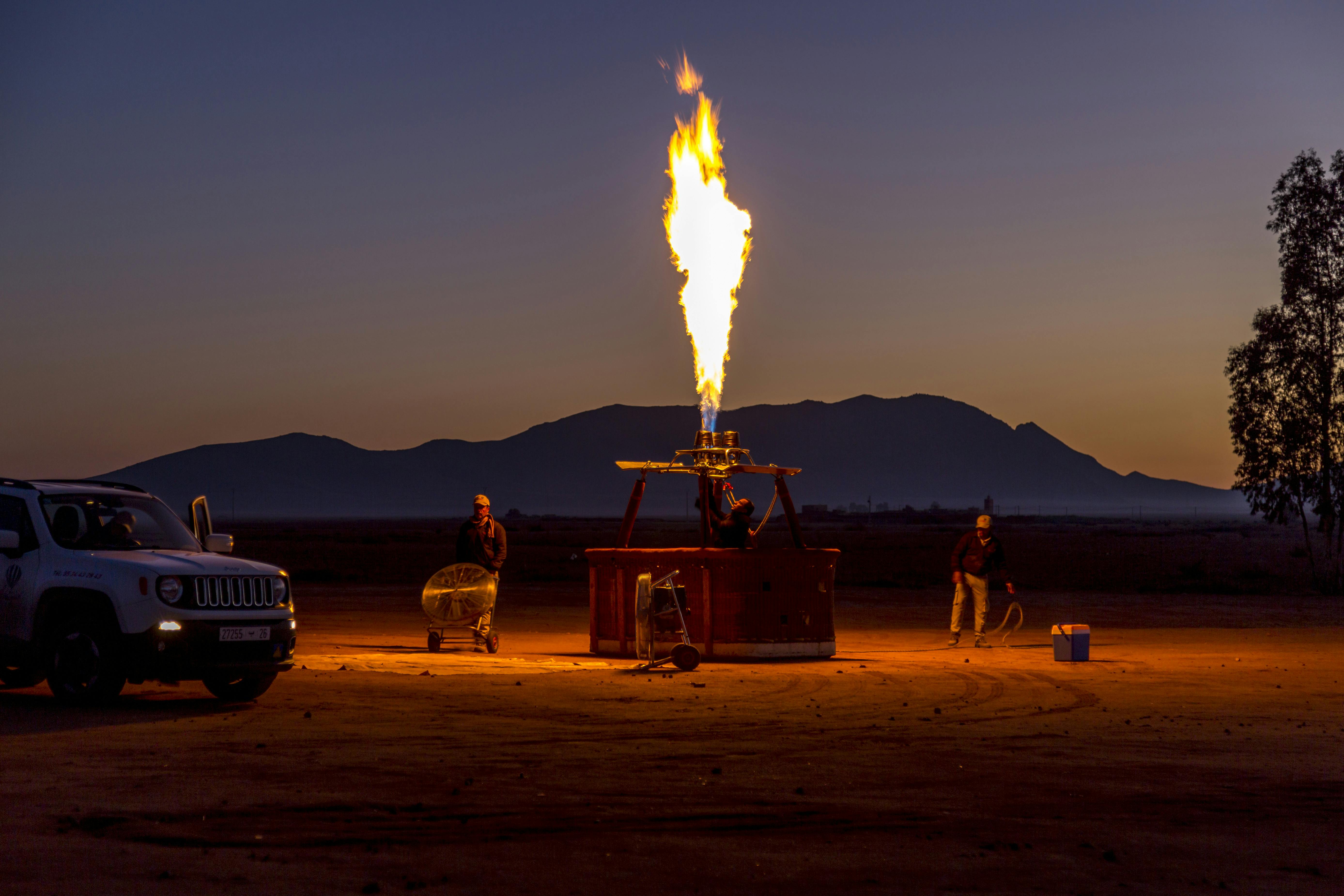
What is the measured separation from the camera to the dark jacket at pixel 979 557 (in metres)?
19.3

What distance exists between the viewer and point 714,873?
6578 millimetres

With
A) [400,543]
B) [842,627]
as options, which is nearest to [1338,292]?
[842,627]

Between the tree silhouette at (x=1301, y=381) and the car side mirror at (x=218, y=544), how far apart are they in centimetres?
3056

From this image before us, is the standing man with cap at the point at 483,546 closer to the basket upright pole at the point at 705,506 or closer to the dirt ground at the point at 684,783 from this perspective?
the dirt ground at the point at 684,783

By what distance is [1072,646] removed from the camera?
17.4m

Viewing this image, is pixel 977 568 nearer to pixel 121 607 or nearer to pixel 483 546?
pixel 483 546

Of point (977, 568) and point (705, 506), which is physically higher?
point (705, 506)

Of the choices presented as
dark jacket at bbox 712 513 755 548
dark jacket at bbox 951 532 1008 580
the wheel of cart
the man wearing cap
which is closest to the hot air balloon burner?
dark jacket at bbox 712 513 755 548

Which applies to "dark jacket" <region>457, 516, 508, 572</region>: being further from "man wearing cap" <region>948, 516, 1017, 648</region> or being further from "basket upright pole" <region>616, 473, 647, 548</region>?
"man wearing cap" <region>948, 516, 1017, 648</region>

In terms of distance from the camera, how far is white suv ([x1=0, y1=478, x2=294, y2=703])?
38.8 ft

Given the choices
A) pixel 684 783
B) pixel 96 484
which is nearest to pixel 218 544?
pixel 96 484

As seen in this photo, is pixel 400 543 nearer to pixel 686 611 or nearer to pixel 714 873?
pixel 686 611

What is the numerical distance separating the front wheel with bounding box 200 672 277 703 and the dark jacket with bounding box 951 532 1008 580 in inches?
388

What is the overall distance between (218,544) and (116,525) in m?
1.03
